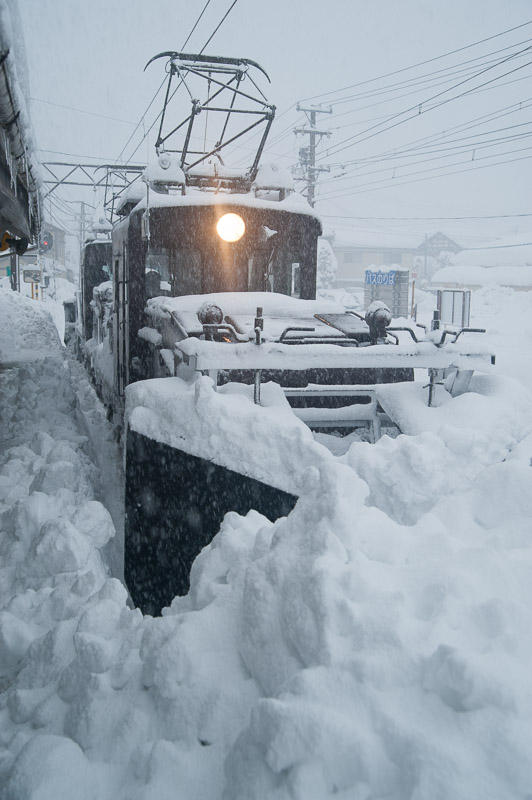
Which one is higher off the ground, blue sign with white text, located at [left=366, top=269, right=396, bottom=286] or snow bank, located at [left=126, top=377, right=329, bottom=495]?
blue sign with white text, located at [left=366, top=269, right=396, bottom=286]

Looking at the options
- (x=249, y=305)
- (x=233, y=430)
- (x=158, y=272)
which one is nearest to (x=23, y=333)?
(x=158, y=272)

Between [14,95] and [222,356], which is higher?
[14,95]

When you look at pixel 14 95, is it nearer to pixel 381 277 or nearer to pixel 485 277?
pixel 381 277

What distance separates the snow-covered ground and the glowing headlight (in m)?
3.64

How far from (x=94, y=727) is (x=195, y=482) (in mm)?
1916

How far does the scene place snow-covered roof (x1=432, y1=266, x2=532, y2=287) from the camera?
51125mm

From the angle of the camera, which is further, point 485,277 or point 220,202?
point 485,277

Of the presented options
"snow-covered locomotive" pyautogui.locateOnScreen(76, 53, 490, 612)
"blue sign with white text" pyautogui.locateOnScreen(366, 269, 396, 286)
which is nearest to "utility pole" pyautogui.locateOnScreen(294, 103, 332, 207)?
"blue sign with white text" pyautogui.locateOnScreen(366, 269, 396, 286)

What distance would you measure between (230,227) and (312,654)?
5.21 m

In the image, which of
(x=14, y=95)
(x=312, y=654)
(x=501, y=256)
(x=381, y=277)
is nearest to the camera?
(x=312, y=654)

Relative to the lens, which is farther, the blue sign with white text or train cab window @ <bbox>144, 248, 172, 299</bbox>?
the blue sign with white text

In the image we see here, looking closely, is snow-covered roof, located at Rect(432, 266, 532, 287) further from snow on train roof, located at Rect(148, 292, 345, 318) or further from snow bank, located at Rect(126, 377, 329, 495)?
snow bank, located at Rect(126, 377, 329, 495)

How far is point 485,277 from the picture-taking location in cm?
5362

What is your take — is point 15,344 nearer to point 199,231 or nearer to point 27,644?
point 199,231
